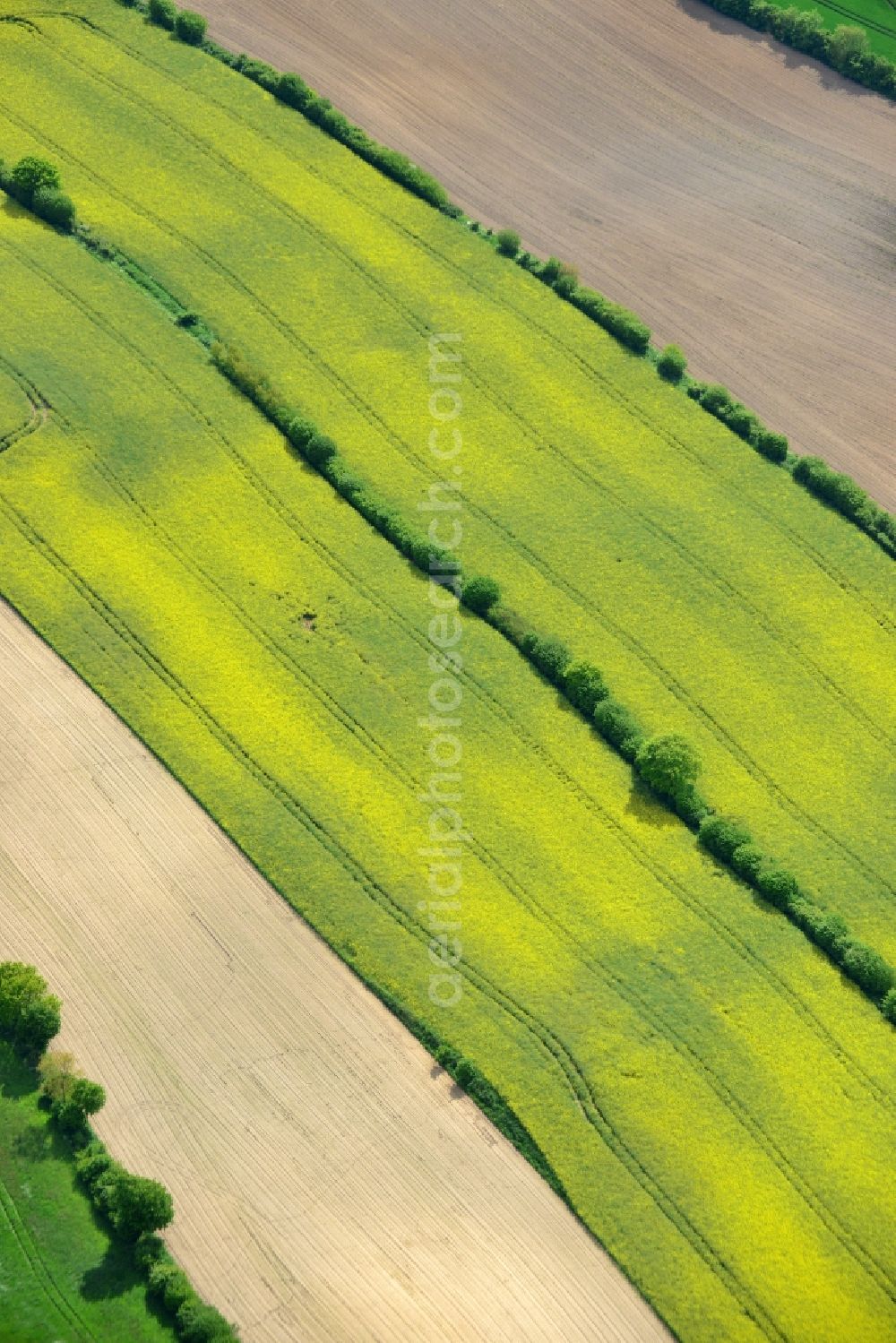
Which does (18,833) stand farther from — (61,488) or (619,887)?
Answer: (619,887)

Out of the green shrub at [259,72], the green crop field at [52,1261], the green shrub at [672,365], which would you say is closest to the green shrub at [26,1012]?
the green crop field at [52,1261]

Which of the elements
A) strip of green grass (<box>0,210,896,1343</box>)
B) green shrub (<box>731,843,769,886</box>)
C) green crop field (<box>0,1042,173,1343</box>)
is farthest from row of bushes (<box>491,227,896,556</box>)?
green crop field (<box>0,1042,173,1343</box>)

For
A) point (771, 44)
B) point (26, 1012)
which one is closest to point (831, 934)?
point (26, 1012)

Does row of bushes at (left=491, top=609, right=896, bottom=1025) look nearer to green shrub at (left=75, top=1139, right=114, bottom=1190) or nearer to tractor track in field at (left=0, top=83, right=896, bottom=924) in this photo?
tractor track in field at (left=0, top=83, right=896, bottom=924)

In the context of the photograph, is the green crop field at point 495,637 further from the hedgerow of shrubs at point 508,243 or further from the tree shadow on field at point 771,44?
the tree shadow on field at point 771,44

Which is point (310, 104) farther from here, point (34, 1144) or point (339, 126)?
point (34, 1144)
